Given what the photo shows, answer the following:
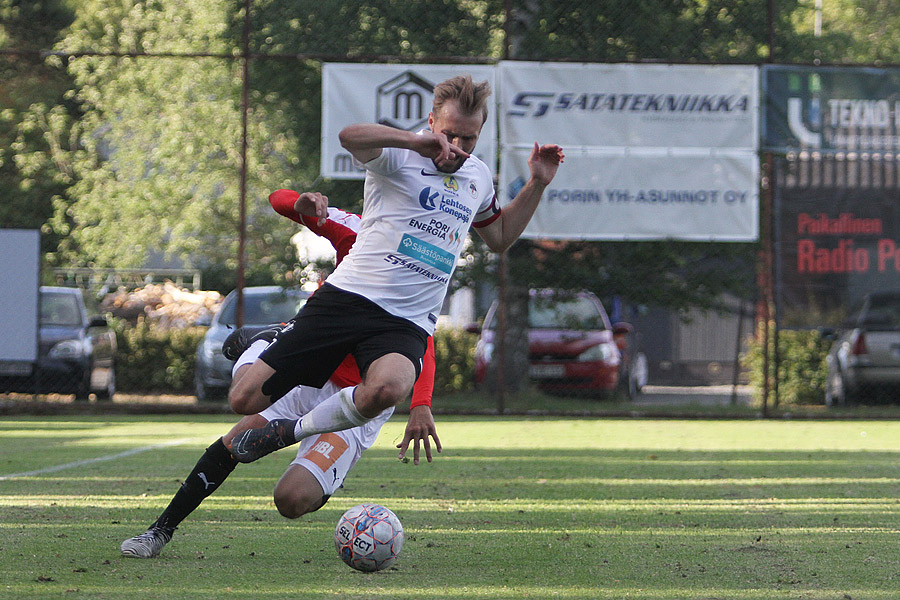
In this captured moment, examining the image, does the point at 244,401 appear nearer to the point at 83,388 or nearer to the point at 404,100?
the point at 404,100

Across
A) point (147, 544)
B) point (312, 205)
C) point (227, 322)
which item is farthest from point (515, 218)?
point (227, 322)

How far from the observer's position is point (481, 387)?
14727 millimetres

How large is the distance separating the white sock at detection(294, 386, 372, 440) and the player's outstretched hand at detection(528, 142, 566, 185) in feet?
4.26

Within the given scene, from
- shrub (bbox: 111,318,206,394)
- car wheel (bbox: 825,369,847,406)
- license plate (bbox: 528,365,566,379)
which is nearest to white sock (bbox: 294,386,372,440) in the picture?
license plate (bbox: 528,365,566,379)

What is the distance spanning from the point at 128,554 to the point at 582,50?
1012 centimetres

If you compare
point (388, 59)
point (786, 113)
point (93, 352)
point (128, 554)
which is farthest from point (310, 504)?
point (93, 352)

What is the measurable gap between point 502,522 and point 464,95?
237 cm

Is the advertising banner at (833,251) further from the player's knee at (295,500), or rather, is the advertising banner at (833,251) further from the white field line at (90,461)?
the player's knee at (295,500)

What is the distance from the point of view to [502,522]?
6.09 meters

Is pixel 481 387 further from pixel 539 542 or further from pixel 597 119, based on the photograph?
pixel 539 542

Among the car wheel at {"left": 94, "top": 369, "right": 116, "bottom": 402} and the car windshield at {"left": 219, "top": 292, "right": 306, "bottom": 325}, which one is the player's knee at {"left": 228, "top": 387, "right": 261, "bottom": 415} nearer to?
the car windshield at {"left": 219, "top": 292, "right": 306, "bottom": 325}

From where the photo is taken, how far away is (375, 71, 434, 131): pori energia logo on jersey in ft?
42.1

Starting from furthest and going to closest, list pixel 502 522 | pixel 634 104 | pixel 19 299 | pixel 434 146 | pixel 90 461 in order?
1. pixel 634 104
2. pixel 19 299
3. pixel 90 461
4. pixel 502 522
5. pixel 434 146

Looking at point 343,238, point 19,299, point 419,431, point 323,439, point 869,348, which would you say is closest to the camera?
point 419,431
